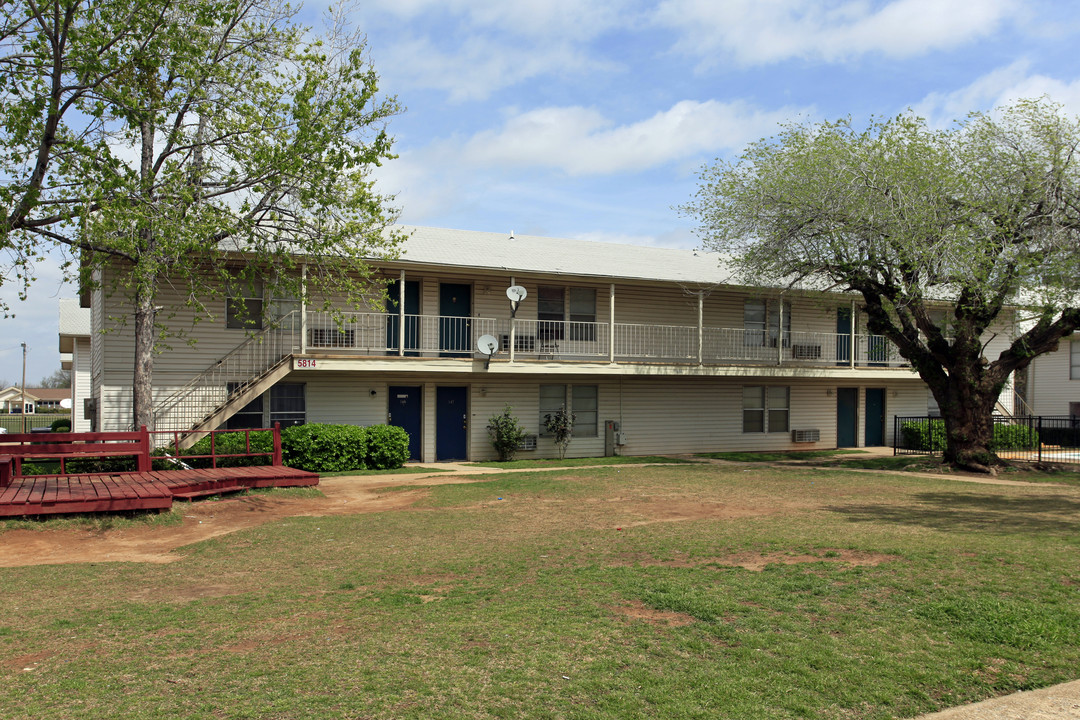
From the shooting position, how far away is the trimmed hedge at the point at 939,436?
2544 centimetres

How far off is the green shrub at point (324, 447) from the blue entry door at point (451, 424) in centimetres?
287

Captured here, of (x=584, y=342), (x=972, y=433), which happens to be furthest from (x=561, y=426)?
(x=972, y=433)

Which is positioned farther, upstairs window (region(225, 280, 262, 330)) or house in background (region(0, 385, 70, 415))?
house in background (region(0, 385, 70, 415))

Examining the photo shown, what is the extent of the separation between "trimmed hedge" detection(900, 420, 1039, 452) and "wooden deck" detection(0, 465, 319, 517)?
19.4 metres

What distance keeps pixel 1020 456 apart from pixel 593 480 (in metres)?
14.9

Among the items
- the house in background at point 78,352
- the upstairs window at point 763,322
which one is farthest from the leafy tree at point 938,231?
the house in background at point 78,352

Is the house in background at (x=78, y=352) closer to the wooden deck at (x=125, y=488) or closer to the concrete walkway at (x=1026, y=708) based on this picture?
the wooden deck at (x=125, y=488)

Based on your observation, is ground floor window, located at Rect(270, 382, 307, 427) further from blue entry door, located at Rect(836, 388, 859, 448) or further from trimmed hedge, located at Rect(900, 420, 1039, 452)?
trimmed hedge, located at Rect(900, 420, 1039, 452)

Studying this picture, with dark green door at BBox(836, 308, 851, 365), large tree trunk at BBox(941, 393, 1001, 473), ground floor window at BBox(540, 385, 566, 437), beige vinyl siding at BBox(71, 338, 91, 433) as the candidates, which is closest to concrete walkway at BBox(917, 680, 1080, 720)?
large tree trunk at BBox(941, 393, 1001, 473)

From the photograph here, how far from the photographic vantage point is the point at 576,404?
22688 mm

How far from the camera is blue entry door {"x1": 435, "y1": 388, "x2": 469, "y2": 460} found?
21067 mm

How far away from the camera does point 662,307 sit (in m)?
23.7

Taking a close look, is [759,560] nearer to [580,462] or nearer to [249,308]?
[580,462]

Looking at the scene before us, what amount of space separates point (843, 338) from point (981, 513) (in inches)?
590
